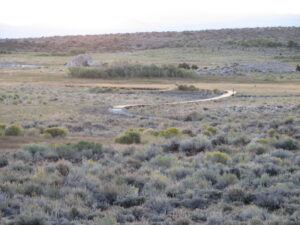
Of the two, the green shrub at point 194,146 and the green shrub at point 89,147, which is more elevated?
the green shrub at point 89,147

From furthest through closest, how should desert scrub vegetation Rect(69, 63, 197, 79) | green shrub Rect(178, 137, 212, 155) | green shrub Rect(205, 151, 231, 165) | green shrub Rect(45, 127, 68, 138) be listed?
desert scrub vegetation Rect(69, 63, 197, 79) → green shrub Rect(45, 127, 68, 138) → green shrub Rect(178, 137, 212, 155) → green shrub Rect(205, 151, 231, 165)

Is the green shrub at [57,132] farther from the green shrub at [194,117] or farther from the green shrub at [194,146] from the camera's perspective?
the green shrub at [194,117]

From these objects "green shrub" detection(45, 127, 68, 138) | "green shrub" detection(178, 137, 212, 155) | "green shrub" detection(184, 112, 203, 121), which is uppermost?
"green shrub" detection(178, 137, 212, 155)

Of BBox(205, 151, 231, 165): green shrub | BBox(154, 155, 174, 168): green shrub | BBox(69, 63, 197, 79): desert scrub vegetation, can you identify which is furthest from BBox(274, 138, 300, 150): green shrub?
BBox(69, 63, 197, 79): desert scrub vegetation

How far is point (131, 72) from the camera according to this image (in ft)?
175

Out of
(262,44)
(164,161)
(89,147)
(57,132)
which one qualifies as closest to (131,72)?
(57,132)

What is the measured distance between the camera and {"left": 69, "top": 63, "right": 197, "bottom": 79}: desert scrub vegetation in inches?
2099

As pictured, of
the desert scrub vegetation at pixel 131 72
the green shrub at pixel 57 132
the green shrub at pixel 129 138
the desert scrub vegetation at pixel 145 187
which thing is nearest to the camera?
the desert scrub vegetation at pixel 145 187

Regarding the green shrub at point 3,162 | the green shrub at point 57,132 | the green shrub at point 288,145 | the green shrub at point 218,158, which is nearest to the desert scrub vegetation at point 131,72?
the green shrub at point 57,132

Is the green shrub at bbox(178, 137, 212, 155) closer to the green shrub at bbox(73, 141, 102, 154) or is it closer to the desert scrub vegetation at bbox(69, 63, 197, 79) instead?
the green shrub at bbox(73, 141, 102, 154)

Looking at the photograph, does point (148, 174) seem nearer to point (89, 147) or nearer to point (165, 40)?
point (89, 147)

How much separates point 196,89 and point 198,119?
18048mm

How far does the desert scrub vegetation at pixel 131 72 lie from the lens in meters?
53.3

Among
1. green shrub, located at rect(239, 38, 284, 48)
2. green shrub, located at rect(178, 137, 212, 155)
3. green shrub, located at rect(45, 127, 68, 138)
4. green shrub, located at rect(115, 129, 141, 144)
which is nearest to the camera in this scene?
green shrub, located at rect(178, 137, 212, 155)
